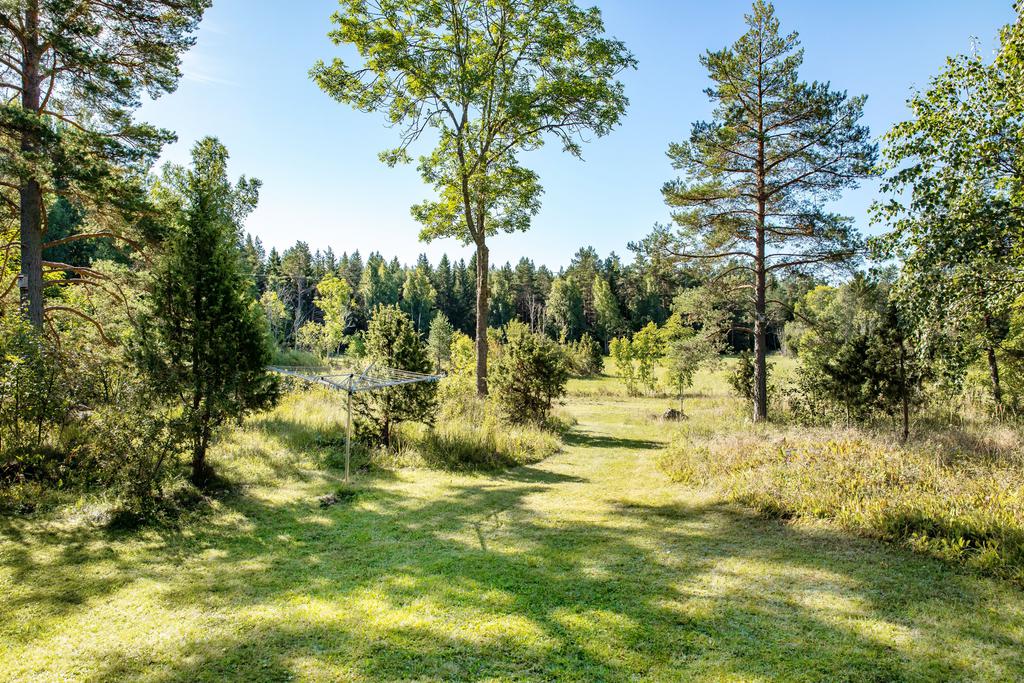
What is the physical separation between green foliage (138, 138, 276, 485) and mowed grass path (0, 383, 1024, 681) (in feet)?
5.93

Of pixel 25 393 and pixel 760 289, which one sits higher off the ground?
pixel 760 289

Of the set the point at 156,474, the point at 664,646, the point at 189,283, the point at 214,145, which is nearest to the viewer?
the point at 664,646

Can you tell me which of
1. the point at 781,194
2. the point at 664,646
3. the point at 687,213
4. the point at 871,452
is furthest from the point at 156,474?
the point at 781,194

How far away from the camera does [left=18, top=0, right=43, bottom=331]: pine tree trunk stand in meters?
Result: 9.26

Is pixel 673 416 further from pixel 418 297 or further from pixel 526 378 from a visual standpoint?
pixel 418 297

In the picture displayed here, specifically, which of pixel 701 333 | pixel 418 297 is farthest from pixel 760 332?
pixel 418 297

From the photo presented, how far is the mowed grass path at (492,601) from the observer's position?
3.37 metres

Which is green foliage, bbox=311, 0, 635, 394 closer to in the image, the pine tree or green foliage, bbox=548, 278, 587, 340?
the pine tree

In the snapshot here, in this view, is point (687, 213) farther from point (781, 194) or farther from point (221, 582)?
point (221, 582)

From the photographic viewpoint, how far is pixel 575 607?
4.17 meters

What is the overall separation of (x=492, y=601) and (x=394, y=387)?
737cm

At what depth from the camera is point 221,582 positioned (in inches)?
194

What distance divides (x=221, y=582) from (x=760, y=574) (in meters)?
5.35

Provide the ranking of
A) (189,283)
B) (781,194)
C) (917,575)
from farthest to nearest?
(781,194)
(189,283)
(917,575)
